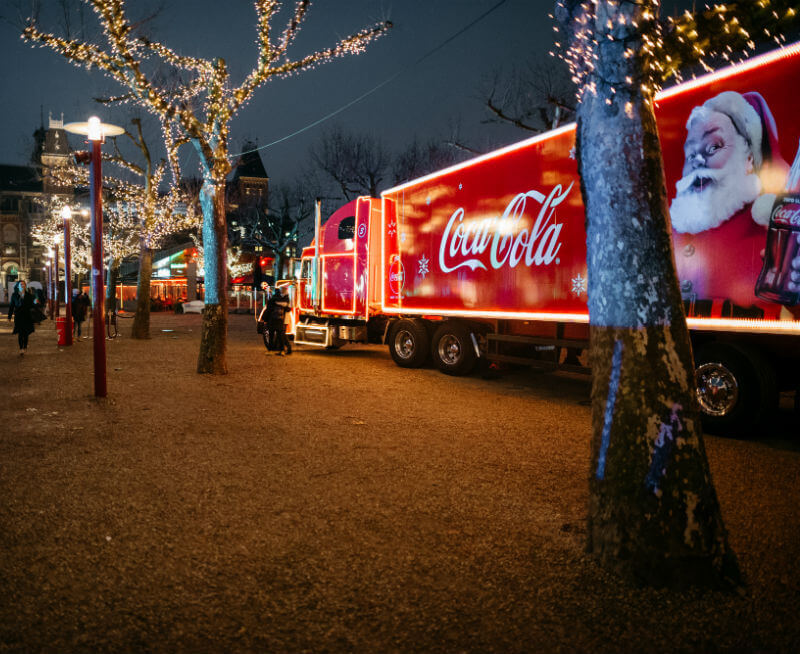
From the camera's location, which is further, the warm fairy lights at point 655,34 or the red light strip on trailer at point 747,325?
the red light strip on trailer at point 747,325

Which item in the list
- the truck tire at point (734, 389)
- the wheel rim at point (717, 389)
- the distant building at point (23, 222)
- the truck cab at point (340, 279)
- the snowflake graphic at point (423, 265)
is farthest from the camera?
the distant building at point (23, 222)

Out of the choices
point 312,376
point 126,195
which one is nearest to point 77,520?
point 312,376

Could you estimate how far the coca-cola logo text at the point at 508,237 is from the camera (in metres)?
9.19

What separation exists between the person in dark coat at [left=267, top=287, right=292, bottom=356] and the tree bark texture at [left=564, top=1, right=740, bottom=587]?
1278 cm

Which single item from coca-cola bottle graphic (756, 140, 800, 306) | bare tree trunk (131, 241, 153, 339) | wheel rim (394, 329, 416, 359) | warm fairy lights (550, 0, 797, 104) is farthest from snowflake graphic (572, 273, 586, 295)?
bare tree trunk (131, 241, 153, 339)

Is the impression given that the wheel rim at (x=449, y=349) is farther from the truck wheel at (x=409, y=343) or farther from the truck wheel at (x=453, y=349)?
the truck wheel at (x=409, y=343)

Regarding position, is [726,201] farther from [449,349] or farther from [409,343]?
[409,343]

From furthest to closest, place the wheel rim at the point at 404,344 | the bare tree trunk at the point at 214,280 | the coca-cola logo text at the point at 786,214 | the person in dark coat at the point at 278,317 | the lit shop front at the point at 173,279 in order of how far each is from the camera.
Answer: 1. the lit shop front at the point at 173,279
2. the person in dark coat at the point at 278,317
3. the wheel rim at the point at 404,344
4. the bare tree trunk at the point at 214,280
5. the coca-cola logo text at the point at 786,214

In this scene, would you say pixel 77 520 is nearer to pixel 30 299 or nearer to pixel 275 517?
pixel 275 517

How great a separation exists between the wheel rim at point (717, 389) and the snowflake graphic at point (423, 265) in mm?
6179

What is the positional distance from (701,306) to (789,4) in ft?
12.7

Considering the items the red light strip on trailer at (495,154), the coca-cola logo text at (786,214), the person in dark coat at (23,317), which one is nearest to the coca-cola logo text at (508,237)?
the red light strip on trailer at (495,154)

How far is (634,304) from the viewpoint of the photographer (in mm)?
3244

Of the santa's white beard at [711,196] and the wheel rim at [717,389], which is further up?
the santa's white beard at [711,196]
